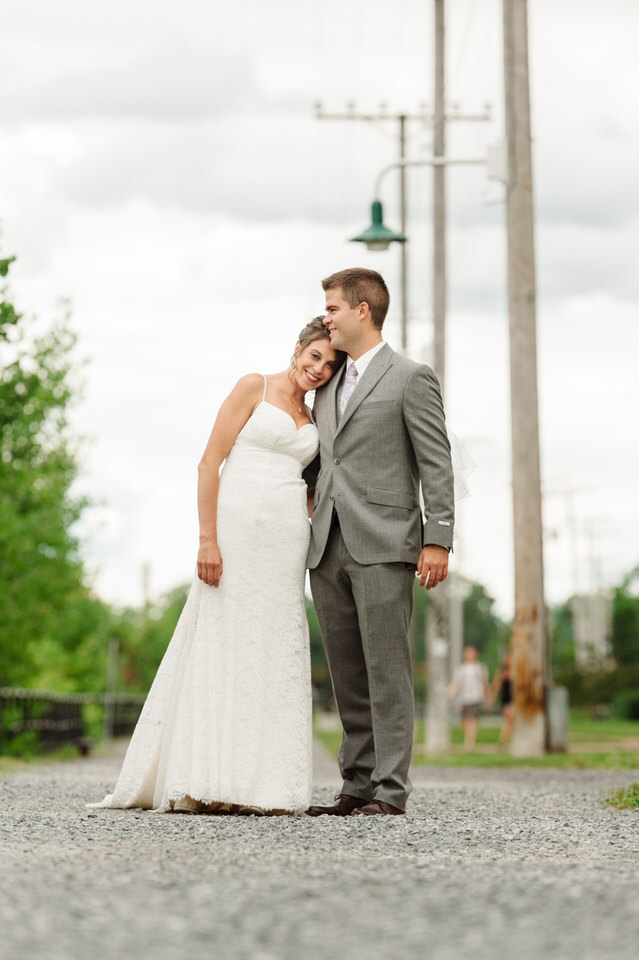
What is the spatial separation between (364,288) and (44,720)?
17.8 m

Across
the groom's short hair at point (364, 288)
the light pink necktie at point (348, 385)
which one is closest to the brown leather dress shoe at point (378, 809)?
the light pink necktie at point (348, 385)

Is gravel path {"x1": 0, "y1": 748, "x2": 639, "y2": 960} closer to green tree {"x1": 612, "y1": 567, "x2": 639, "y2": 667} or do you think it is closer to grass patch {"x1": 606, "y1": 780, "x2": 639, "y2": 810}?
grass patch {"x1": 606, "y1": 780, "x2": 639, "y2": 810}

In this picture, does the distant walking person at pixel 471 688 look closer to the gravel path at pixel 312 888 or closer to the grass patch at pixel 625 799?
the grass patch at pixel 625 799

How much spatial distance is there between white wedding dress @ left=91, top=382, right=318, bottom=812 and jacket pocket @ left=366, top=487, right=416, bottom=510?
0.39 m

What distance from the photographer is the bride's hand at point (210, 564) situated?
6613 mm


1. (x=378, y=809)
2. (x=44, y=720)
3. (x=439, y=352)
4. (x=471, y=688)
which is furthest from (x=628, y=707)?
(x=378, y=809)

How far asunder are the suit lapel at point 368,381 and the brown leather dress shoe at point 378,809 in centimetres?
161

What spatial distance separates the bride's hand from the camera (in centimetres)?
661

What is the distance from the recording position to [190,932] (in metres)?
3.25

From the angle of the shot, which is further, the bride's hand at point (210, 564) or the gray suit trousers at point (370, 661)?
the bride's hand at point (210, 564)

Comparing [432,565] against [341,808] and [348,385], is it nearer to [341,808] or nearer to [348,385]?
[348,385]

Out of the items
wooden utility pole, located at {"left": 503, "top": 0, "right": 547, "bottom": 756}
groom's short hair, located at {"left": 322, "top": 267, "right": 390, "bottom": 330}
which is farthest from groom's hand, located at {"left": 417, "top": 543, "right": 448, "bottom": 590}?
wooden utility pole, located at {"left": 503, "top": 0, "right": 547, "bottom": 756}

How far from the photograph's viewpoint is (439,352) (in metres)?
24.3

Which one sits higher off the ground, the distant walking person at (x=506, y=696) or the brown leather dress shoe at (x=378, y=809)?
the distant walking person at (x=506, y=696)
